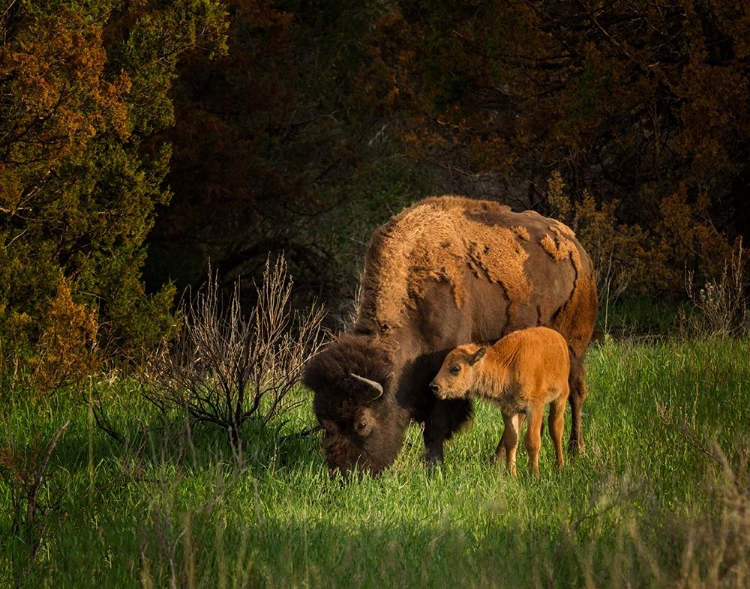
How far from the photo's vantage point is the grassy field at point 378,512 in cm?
498

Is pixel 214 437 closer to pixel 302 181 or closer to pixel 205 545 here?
pixel 205 545

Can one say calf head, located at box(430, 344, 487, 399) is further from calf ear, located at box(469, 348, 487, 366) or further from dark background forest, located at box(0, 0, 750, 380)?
dark background forest, located at box(0, 0, 750, 380)

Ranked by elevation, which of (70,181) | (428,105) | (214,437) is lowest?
(214,437)

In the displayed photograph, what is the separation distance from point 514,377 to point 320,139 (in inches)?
478

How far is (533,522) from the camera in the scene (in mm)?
5789

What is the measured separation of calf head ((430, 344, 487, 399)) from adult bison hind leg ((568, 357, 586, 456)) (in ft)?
5.57

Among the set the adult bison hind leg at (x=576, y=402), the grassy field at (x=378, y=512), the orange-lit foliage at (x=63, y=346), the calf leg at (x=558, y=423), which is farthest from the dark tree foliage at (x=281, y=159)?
the calf leg at (x=558, y=423)

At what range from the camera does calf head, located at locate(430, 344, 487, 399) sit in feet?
23.0

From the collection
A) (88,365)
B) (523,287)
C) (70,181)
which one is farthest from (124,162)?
(523,287)

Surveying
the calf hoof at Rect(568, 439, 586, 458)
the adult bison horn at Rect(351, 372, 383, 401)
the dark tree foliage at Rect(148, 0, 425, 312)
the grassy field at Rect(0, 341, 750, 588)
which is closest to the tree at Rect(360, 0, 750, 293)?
the dark tree foliage at Rect(148, 0, 425, 312)

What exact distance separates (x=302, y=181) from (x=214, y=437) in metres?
9.76

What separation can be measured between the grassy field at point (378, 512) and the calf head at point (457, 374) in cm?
58

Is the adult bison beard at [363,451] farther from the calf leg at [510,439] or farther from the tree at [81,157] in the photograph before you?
the tree at [81,157]

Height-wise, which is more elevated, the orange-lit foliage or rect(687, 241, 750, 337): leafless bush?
rect(687, 241, 750, 337): leafless bush
